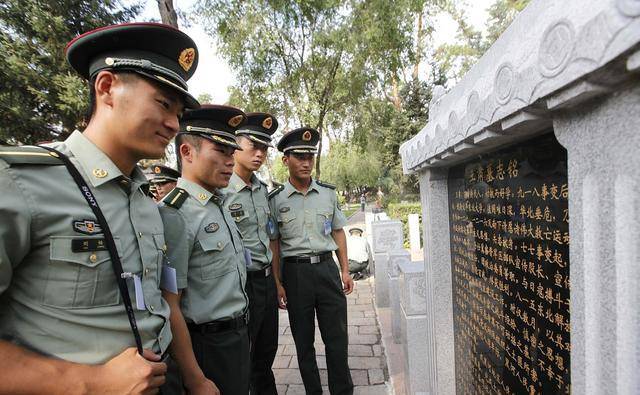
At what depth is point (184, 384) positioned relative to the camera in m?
1.64

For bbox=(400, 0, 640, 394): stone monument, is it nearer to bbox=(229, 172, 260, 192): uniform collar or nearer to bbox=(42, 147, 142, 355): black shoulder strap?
bbox=(42, 147, 142, 355): black shoulder strap

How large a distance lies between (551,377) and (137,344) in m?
1.45

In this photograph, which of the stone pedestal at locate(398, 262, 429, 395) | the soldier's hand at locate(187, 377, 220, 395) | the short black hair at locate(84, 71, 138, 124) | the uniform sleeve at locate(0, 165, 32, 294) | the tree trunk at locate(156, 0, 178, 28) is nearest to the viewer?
the uniform sleeve at locate(0, 165, 32, 294)

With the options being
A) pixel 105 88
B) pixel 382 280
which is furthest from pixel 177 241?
pixel 382 280

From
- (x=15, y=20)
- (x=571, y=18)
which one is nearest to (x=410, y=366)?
(x=571, y=18)

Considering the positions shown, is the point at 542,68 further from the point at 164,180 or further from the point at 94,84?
the point at 164,180

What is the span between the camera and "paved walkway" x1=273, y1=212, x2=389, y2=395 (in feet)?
10.6

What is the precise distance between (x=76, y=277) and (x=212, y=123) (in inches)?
52.0

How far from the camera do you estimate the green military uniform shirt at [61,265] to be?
3.17 feet

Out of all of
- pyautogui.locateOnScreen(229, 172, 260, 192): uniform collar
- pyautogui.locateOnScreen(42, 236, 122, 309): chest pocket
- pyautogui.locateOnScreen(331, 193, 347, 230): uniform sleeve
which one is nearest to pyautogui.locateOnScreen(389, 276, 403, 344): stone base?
pyautogui.locateOnScreen(331, 193, 347, 230): uniform sleeve

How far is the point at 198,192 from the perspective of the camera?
209 cm

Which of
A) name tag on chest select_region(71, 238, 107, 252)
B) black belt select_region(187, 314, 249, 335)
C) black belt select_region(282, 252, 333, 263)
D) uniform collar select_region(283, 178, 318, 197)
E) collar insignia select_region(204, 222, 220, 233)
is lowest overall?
black belt select_region(187, 314, 249, 335)

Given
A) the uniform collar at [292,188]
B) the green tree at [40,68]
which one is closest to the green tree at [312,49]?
the green tree at [40,68]

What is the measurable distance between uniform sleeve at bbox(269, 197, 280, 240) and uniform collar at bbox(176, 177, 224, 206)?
3.32ft
